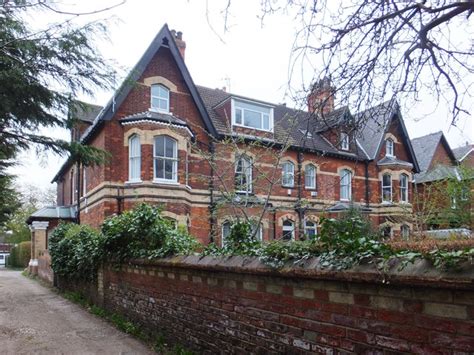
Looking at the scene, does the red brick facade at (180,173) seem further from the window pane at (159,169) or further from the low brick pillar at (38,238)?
the low brick pillar at (38,238)

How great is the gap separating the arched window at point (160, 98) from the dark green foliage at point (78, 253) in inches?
242

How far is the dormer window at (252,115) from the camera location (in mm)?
20875

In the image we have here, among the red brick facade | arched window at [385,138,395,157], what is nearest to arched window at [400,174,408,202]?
arched window at [385,138,395,157]

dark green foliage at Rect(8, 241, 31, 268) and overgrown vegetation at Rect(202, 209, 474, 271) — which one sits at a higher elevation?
overgrown vegetation at Rect(202, 209, 474, 271)

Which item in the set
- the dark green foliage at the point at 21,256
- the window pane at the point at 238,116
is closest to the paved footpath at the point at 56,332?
the window pane at the point at 238,116

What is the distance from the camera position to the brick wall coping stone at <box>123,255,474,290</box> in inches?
107

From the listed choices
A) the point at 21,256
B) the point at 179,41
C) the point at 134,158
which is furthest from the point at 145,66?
the point at 21,256

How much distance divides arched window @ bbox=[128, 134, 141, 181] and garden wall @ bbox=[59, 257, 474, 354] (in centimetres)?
1037

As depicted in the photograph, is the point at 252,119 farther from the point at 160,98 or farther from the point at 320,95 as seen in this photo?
the point at 320,95

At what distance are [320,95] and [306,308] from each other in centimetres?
314

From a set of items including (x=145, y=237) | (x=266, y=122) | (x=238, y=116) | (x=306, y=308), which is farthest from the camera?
(x=266, y=122)

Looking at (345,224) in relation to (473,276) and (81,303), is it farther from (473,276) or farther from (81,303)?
(81,303)

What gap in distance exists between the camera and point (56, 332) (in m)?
8.06

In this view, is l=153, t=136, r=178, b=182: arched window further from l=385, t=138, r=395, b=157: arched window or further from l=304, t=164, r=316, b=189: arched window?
l=385, t=138, r=395, b=157: arched window
